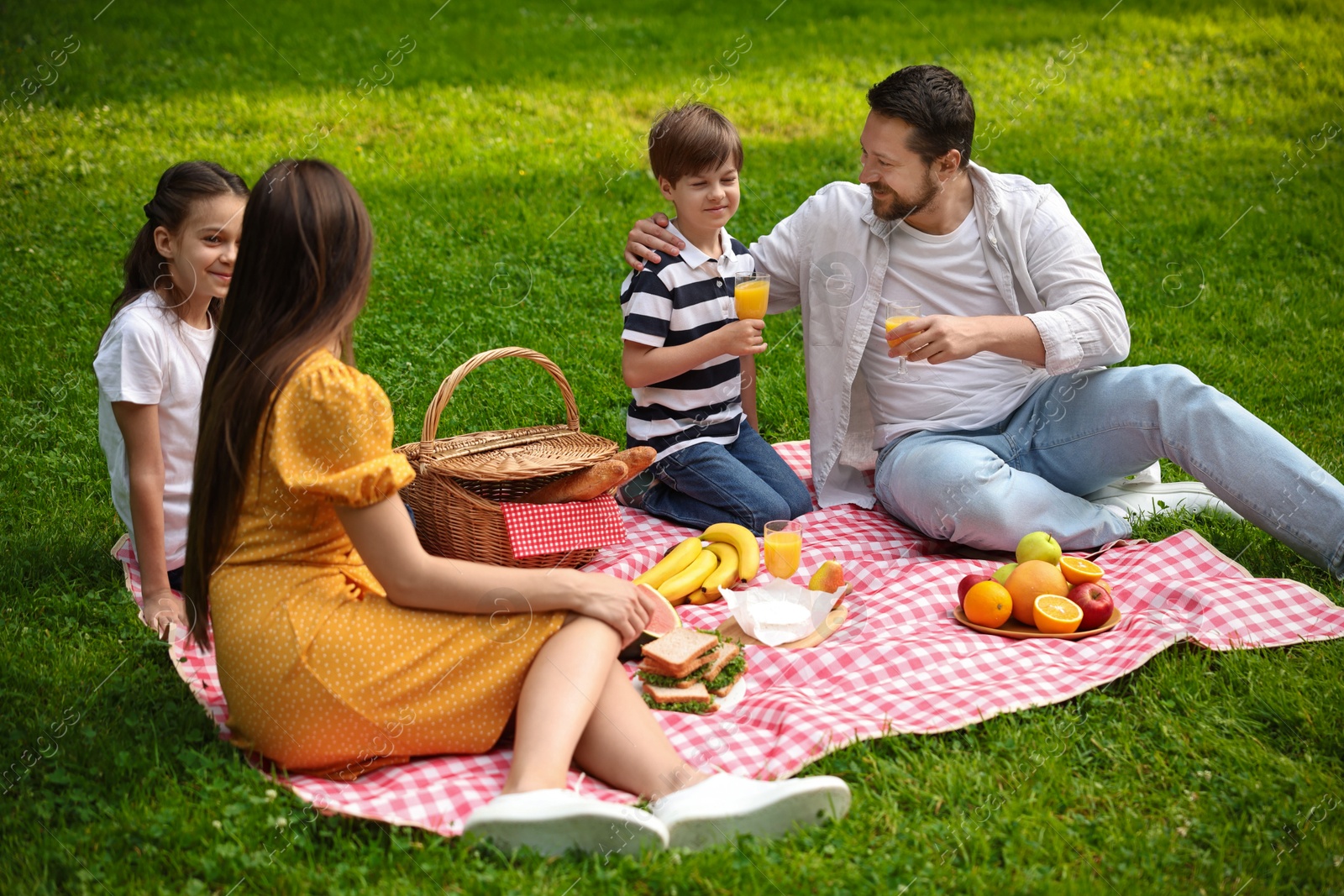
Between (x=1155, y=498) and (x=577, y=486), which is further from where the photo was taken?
(x=1155, y=498)

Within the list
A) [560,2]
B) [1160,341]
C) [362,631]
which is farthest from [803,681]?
[560,2]

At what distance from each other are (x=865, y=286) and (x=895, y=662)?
5.55 ft

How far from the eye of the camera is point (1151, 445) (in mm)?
4113

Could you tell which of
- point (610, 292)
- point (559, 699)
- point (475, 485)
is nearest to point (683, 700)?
point (559, 699)

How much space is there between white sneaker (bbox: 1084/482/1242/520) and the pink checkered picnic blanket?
36 cm

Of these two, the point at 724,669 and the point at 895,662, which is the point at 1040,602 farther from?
the point at 724,669

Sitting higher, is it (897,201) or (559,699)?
(897,201)

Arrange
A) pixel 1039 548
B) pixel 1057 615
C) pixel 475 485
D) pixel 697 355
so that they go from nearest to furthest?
pixel 1057 615
pixel 1039 548
pixel 475 485
pixel 697 355

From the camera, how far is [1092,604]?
3.61 meters

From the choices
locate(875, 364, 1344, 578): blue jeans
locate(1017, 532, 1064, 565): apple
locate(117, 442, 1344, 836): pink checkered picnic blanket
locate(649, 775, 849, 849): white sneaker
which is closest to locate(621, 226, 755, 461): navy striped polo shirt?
locate(117, 442, 1344, 836): pink checkered picnic blanket

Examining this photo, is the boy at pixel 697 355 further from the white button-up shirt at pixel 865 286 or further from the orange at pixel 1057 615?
the orange at pixel 1057 615

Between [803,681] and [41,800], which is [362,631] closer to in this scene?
[41,800]

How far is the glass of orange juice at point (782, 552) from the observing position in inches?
152

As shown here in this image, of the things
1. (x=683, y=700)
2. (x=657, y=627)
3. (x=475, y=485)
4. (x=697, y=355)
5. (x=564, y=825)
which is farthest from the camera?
(x=697, y=355)
